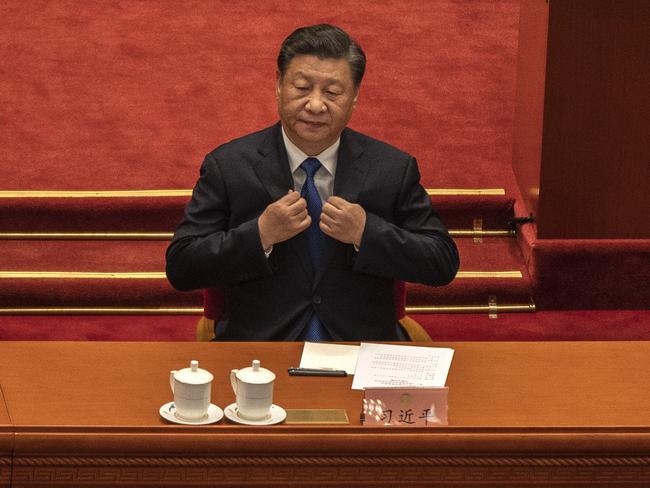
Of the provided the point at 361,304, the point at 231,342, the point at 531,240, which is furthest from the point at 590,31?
the point at 231,342

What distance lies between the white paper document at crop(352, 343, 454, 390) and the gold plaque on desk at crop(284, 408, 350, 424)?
0.15 metres

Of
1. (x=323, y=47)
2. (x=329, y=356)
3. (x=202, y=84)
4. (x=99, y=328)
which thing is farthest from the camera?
(x=202, y=84)

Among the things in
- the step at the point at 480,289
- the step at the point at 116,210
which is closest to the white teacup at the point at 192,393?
the step at the point at 480,289

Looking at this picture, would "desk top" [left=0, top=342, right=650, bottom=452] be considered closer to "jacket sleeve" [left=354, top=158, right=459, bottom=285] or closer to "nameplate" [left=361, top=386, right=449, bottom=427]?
"nameplate" [left=361, top=386, right=449, bottom=427]

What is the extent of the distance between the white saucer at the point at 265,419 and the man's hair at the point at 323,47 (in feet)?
2.70

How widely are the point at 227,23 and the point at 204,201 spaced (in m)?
2.88

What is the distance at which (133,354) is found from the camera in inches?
105

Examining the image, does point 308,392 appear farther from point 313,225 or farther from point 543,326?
point 543,326

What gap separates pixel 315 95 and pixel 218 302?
54 cm

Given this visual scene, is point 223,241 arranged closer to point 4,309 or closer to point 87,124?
point 4,309

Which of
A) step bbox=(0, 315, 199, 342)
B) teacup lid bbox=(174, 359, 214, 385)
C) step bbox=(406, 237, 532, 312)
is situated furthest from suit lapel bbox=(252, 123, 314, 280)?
step bbox=(406, 237, 532, 312)

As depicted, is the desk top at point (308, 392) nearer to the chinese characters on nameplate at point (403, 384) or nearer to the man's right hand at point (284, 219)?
the chinese characters on nameplate at point (403, 384)
